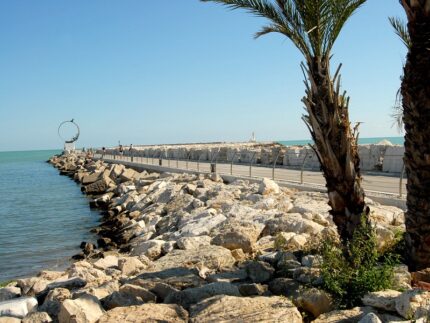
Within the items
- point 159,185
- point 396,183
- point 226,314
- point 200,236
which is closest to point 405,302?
point 226,314

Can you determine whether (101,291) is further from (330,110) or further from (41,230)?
(41,230)

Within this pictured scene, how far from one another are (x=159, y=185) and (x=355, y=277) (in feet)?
53.3

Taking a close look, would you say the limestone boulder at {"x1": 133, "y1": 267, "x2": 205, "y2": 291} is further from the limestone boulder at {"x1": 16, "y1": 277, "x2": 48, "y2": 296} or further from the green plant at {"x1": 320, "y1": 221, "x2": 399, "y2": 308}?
the limestone boulder at {"x1": 16, "y1": 277, "x2": 48, "y2": 296}

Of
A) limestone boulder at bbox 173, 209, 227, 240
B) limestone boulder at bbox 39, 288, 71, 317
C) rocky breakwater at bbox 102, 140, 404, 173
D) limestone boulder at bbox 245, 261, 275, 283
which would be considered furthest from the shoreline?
limestone boulder at bbox 39, 288, 71, 317

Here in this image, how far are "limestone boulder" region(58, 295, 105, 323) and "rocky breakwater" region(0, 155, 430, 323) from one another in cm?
1

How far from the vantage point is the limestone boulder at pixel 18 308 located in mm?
5941

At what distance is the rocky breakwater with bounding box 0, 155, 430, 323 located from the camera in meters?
4.75

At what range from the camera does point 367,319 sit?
4094mm

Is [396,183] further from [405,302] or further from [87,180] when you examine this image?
[87,180]

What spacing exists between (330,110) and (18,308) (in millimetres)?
4757

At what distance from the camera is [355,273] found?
5234 mm

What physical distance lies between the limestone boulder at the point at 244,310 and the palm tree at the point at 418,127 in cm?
198

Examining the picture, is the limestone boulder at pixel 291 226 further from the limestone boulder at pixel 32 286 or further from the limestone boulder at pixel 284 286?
the limestone boulder at pixel 32 286

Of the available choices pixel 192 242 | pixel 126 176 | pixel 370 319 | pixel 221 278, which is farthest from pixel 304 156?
pixel 370 319
